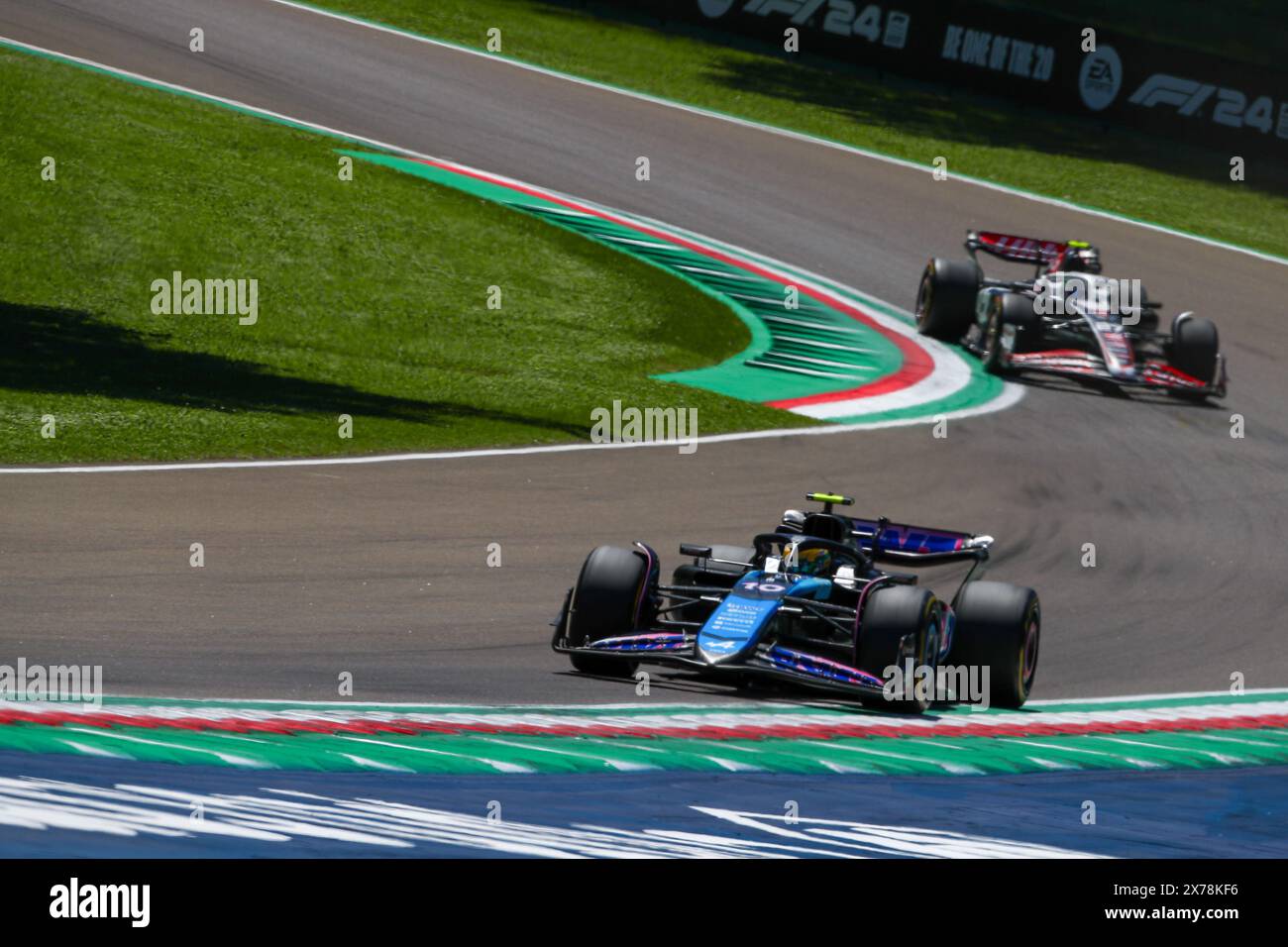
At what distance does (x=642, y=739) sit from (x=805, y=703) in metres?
1.49

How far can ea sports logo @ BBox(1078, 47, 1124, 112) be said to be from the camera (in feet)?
100

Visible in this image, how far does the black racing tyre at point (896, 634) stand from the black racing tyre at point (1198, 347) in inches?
441

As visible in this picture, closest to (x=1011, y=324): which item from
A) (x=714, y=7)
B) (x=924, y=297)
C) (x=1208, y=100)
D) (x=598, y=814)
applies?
(x=924, y=297)

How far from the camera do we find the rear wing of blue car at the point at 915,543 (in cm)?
950

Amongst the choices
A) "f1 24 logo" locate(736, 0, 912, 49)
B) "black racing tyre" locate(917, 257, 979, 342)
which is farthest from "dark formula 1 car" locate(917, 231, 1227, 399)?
"f1 24 logo" locate(736, 0, 912, 49)

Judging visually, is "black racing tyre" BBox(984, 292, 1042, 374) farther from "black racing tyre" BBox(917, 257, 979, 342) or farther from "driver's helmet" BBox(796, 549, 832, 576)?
"driver's helmet" BBox(796, 549, 832, 576)

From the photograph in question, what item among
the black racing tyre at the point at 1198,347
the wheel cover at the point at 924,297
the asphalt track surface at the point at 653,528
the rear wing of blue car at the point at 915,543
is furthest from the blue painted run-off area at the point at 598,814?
the wheel cover at the point at 924,297

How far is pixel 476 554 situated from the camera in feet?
36.4

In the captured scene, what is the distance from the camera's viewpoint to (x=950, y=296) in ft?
65.5

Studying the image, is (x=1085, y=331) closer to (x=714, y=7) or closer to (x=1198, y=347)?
(x=1198, y=347)

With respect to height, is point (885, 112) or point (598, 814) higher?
point (885, 112)

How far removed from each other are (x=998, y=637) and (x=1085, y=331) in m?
10.7

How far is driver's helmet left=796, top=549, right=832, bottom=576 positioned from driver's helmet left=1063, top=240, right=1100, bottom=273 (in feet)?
35.1
